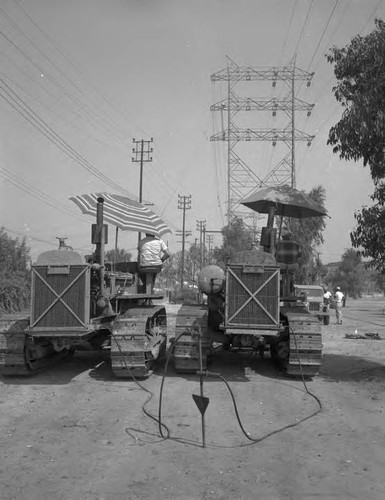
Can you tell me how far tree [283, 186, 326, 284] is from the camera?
116 feet

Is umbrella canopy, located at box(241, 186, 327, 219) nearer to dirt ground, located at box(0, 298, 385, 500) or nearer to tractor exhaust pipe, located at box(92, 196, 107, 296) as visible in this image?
tractor exhaust pipe, located at box(92, 196, 107, 296)

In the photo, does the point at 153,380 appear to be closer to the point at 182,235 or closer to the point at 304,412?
the point at 304,412

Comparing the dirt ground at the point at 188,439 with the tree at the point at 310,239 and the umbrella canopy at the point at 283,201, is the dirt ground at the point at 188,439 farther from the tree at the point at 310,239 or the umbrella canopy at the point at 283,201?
the tree at the point at 310,239

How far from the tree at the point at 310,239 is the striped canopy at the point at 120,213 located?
2368cm

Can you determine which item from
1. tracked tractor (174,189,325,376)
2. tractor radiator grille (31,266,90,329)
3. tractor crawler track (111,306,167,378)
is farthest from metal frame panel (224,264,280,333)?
tractor radiator grille (31,266,90,329)

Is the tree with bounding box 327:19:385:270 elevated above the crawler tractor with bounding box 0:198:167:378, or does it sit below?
above

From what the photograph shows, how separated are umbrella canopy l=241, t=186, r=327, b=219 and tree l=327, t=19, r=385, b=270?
1.65 meters

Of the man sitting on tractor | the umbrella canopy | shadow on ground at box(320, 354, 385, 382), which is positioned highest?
the umbrella canopy

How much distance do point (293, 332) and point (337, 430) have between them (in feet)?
9.73

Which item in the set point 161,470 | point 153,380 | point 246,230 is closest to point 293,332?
point 153,380

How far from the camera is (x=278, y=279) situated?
9.32 meters

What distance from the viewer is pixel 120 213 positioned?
10.8m

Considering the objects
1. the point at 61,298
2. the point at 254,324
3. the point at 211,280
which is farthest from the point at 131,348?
the point at 211,280

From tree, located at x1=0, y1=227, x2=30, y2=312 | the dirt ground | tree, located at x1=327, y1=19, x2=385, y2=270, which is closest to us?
the dirt ground
